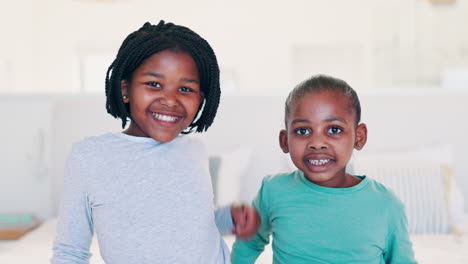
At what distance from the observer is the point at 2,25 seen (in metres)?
4.60

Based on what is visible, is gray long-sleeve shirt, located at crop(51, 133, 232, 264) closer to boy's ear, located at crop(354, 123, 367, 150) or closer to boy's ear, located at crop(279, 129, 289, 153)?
boy's ear, located at crop(279, 129, 289, 153)

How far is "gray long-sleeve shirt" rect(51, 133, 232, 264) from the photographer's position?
920mm

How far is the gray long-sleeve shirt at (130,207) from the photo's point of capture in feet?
3.02

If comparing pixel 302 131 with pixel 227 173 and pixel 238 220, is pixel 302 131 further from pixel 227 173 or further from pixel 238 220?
pixel 227 173

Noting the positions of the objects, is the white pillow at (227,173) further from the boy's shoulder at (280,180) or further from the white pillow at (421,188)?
the boy's shoulder at (280,180)

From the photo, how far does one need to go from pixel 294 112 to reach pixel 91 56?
5.92 metres

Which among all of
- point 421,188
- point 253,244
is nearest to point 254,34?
point 421,188

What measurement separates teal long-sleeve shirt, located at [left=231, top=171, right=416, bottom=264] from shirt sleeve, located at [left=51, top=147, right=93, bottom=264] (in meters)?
0.39

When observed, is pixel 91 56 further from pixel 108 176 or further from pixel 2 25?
pixel 108 176

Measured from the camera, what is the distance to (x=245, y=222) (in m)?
1.00

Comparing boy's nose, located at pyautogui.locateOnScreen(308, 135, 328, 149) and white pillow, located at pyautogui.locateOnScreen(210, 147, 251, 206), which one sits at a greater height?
boy's nose, located at pyautogui.locateOnScreen(308, 135, 328, 149)

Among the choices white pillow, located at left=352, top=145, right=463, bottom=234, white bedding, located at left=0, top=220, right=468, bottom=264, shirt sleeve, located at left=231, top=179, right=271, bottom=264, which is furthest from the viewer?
white pillow, located at left=352, top=145, right=463, bottom=234

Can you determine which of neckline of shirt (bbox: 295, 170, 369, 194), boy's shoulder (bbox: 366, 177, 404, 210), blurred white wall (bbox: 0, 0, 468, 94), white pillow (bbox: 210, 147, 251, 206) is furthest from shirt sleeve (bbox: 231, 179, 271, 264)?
blurred white wall (bbox: 0, 0, 468, 94)

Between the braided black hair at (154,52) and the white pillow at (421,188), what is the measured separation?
116 centimetres
